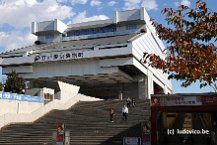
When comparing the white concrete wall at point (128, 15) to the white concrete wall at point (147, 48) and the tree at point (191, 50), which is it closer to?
the white concrete wall at point (147, 48)

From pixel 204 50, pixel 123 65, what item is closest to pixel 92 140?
pixel 204 50

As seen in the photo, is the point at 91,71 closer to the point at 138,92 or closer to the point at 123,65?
the point at 123,65

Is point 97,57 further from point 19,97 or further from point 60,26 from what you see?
point 19,97

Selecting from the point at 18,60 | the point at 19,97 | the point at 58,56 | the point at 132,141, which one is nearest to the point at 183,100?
the point at 132,141

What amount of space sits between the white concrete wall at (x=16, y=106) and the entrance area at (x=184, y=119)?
66.4ft

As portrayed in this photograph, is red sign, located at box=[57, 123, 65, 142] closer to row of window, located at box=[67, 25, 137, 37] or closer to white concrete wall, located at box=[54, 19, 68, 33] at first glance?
row of window, located at box=[67, 25, 137, 37]

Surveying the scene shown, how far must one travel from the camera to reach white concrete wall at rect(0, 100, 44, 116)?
2963 centimetres

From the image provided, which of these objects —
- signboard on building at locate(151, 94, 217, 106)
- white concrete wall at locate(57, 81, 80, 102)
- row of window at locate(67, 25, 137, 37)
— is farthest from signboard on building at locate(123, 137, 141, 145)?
row of window at locate(67, 25, 137, 37)

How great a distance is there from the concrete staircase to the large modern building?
30.1 m

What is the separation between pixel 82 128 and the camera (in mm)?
24125

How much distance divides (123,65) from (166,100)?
176 feet

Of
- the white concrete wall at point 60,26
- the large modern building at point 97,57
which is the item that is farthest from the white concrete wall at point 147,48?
the white concrete wall at point 60,26

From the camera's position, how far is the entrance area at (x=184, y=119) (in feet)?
37.3

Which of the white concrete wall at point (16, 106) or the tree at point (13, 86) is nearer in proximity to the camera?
the white concrete wall at point (16, 106)
